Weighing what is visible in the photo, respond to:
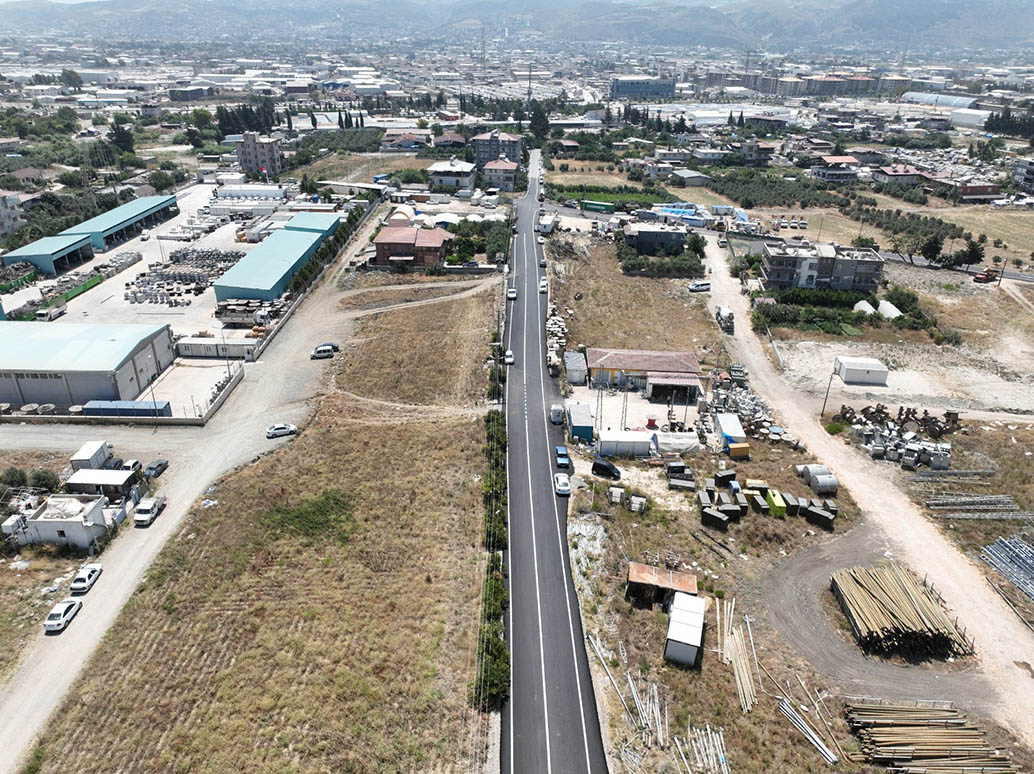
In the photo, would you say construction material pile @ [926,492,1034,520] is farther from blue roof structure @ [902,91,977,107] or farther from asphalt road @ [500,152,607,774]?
blue roof structure @ [902,91,977,107]

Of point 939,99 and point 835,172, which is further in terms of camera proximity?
point 939,99

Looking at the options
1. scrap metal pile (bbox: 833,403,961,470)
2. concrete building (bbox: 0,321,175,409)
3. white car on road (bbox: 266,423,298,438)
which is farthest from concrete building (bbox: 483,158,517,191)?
white car on road (bbox: 266,423,298,438)

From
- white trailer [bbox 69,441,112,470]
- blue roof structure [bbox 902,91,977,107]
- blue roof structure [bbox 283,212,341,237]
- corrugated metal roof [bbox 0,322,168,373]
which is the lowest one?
white trailer [bbox 69,441,112,470]

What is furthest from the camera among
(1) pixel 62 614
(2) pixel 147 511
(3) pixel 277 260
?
(3) pixel 277 260

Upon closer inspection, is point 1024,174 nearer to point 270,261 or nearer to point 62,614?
point 270,261

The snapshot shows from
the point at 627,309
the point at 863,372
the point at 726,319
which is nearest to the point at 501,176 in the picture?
the point at 627,309

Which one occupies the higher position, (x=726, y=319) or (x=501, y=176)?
(x=501, y=176)

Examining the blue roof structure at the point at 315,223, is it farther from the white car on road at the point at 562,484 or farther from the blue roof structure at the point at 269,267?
the white car on road at the point at 562,484
